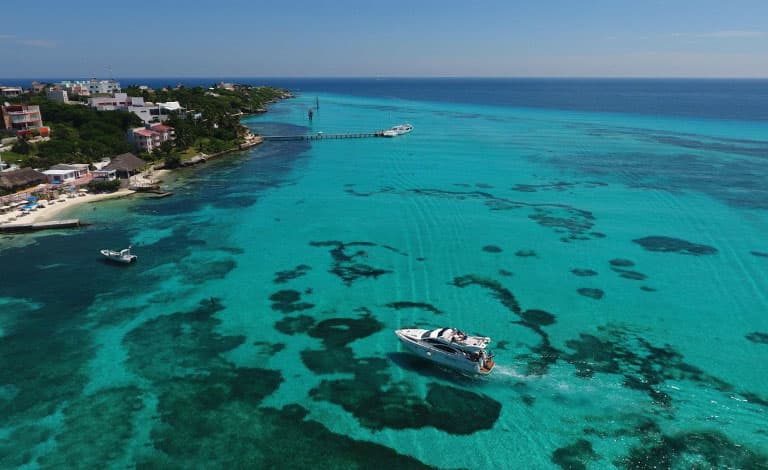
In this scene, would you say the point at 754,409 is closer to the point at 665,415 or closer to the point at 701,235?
the point at 665,415

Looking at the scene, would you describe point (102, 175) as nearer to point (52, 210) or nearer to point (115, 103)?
point (52, 210)

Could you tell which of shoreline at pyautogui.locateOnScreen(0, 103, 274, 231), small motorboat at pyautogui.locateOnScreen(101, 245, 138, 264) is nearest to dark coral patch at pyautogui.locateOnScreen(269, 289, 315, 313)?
small motorboat at pyautogui.locateOnScreen(101, 245, 138, 264)

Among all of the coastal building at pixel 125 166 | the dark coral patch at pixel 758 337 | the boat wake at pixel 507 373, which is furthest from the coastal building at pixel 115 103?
the dark coral patch at pixel 758 337

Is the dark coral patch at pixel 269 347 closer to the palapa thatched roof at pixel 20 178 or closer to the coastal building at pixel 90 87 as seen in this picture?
the palapa thatched roof at pixel 20 178

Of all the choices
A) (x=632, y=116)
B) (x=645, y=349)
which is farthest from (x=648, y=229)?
(x=632, y=116)

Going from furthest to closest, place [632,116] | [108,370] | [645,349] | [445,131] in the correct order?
[632,116], [445,131], [645,349], [108,370]

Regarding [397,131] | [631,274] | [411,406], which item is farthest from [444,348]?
[397,131]
